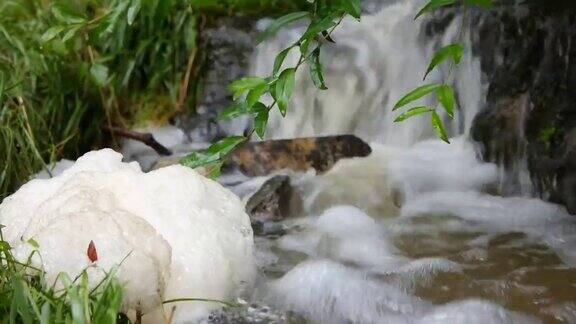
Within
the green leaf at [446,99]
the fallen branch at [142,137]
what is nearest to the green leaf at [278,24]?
the green leaf at [446,99]

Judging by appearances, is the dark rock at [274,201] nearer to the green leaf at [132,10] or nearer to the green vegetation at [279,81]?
the green vegetation at [279,81]

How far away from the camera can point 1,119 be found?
3.66 m

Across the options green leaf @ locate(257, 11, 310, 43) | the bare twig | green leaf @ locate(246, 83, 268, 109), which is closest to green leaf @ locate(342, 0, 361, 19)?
green leaf @ locate(257, 11, 310, 43)

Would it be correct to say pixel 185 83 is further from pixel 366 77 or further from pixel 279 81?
pixel 279 81

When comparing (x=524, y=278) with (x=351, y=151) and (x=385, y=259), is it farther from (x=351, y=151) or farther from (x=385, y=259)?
(x=351, y=151)

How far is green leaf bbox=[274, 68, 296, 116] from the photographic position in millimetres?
1740

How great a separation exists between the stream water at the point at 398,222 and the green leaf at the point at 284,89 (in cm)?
65

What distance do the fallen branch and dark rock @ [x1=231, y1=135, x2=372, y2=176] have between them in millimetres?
724

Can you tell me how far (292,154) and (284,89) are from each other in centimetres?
233

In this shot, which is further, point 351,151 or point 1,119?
point 351,151

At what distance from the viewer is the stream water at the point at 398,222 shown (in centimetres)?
224

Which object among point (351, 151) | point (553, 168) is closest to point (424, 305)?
point (553, 168)

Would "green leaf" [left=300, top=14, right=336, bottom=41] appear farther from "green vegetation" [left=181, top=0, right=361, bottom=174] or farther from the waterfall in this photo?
the waterfall

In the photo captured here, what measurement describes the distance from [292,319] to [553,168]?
215cm
